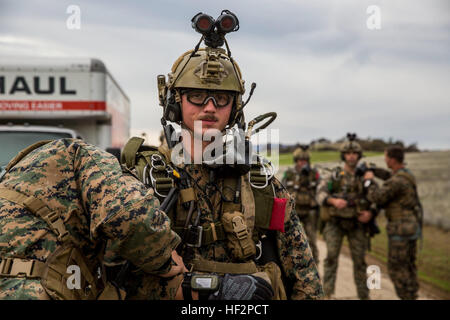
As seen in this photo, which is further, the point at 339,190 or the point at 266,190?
the point at 339,190

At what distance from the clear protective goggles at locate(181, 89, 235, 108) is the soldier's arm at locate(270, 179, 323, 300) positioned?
2.41 feet

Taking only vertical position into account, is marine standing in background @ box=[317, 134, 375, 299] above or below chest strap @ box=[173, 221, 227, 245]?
below

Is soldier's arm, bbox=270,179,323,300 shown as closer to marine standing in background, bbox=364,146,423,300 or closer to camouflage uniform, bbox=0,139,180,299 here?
camouflage uniform, bbox=0,139,180,299

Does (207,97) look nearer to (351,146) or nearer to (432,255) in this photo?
(351,146)

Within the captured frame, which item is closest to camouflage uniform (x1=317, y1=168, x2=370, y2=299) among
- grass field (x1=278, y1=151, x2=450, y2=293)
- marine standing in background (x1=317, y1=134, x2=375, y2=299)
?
marine standing in background (x1=317, y1=134, x2=375, y2=299)

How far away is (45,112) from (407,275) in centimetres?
670

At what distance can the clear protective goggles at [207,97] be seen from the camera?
8.16ft

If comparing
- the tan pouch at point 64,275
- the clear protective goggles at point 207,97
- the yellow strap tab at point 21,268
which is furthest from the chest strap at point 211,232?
the yellow strap tab at point 21,268

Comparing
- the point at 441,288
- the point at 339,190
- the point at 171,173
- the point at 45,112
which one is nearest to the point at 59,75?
the point at 45,112

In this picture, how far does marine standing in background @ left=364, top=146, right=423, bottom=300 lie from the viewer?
6.54m

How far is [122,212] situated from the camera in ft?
5.34

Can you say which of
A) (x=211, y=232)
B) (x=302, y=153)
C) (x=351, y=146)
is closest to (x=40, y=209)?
(x=211, y=232)

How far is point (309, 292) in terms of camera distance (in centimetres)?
240
